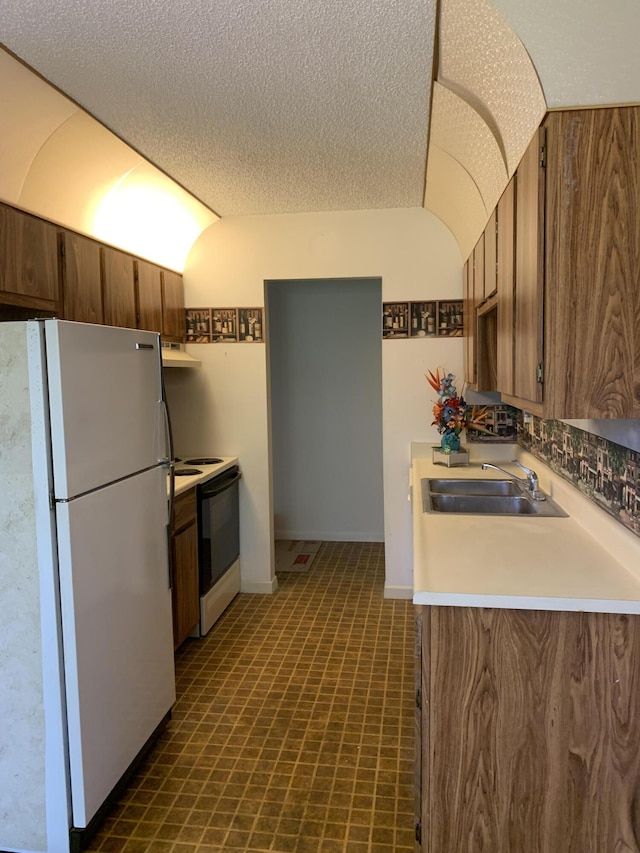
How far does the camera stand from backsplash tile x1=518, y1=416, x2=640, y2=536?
5.77 ft

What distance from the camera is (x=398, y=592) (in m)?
4.02

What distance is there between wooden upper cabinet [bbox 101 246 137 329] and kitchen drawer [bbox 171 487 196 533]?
3.16 ft

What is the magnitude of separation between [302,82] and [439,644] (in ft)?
6.47

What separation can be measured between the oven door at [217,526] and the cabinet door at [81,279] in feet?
3.73

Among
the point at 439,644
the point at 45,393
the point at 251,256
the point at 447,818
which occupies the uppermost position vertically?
the point at 251,256

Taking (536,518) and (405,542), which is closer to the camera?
(536,518)

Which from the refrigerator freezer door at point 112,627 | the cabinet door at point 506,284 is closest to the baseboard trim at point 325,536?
the refrigerator freezer door at point 112,627

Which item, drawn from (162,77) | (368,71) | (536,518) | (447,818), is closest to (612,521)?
(536,518)

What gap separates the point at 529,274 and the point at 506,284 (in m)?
0.41

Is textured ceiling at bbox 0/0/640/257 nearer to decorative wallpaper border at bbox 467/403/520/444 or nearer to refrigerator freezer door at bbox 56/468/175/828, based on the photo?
decorative wallpaper border at bbox 467/403/520/444

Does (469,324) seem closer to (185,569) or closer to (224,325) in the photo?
(224,325)

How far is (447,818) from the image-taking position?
5.27 ft

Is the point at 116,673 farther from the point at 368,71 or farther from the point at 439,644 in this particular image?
the point at 368,71

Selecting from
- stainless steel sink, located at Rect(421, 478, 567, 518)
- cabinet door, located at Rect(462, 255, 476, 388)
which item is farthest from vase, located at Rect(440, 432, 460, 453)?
stainless steel sink, located at Rect(421, 478, 567, 518)
